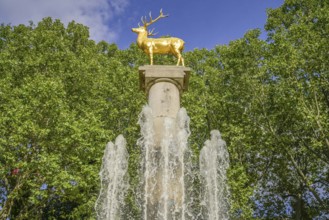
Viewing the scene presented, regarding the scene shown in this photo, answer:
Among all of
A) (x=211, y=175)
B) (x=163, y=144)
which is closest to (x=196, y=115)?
(x=211, y=175)

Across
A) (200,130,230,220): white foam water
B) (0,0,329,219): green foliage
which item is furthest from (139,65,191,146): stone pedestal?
(0,0,329,219): green foliage

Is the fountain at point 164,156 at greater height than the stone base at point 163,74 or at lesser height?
lesser

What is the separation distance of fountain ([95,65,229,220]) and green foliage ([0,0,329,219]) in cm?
358

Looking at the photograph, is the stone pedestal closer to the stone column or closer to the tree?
the stone column

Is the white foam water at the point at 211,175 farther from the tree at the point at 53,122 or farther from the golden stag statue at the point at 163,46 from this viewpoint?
the tree at the point at 53,122

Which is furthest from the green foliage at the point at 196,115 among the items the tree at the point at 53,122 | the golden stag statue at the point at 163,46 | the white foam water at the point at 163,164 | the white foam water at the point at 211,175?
the golden stag statue at the point at 163,46

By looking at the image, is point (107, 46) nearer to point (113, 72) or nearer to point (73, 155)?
point (113, 72)

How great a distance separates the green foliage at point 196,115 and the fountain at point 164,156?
3.58 meters

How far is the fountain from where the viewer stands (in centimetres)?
748

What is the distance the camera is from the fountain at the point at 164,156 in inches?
295

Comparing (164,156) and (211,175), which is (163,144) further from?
(211,175)

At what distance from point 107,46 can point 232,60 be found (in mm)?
8947

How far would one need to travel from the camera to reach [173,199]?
7.47m

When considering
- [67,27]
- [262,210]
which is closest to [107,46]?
[67,27]
